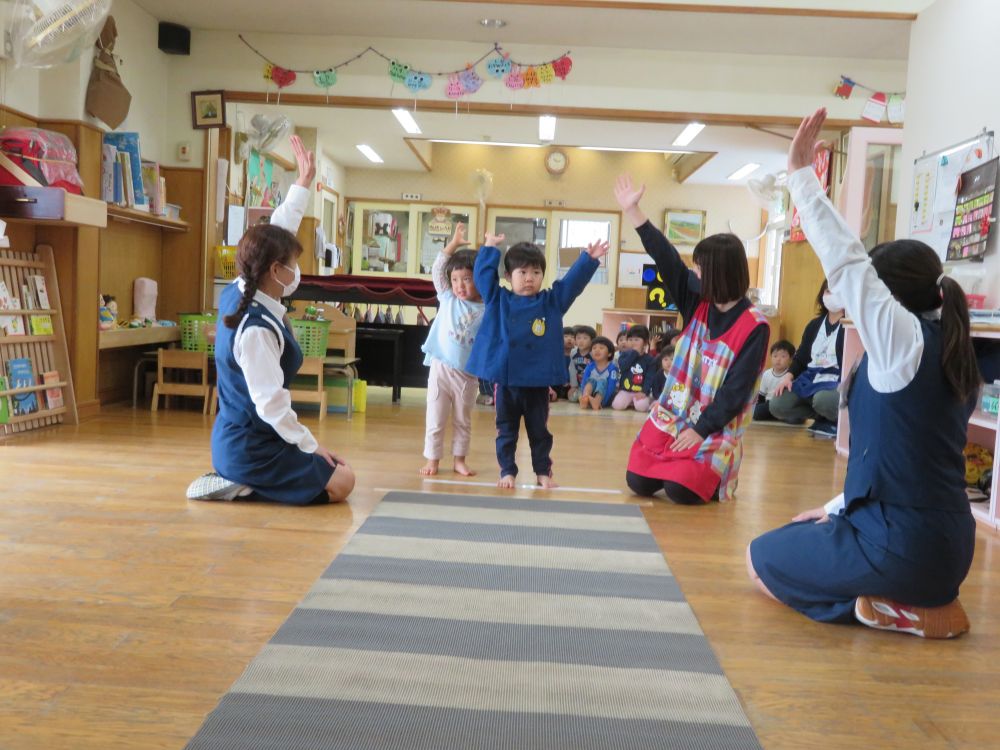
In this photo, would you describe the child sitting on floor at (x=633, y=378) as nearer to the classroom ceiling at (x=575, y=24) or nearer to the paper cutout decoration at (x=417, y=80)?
the classroom ceiling at (x=575, y=24)

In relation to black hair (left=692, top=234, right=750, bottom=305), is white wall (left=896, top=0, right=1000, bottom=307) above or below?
above

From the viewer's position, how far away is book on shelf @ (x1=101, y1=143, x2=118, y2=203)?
5.09m

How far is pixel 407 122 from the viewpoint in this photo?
362 inches

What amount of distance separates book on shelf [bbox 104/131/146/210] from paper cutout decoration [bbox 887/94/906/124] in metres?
4.92

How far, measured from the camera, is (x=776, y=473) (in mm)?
4195

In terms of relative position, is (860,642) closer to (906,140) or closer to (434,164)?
(906,140)

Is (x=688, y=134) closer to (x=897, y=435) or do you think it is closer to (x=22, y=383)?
(x=22, y=383)

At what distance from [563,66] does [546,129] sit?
3043 millimetres

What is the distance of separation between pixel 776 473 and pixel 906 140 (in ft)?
6.66

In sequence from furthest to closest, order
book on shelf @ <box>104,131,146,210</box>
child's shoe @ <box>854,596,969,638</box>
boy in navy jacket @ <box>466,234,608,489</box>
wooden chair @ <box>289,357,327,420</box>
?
wooden chair @ <box>289,357,327,420</box>, book on shelf @ <box>104,131,146,210</box>, boy in navy jacket @ <box>466,234,608,489</box>, child's shoe @ <box>854,596,969,638</box>

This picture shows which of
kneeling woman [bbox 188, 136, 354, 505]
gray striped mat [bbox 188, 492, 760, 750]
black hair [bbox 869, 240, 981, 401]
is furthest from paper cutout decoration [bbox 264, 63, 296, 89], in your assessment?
black hair [bbox 869, 240, 981, 401]

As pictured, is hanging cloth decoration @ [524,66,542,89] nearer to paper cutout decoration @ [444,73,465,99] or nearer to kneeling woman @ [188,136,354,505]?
paper cutout decoration @ [444,73,465,99]

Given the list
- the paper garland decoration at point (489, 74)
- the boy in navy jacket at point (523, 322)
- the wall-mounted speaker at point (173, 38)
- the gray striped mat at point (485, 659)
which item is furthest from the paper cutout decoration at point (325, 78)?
the gray striped mat at point (485, 659)

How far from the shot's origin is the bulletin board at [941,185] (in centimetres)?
396
